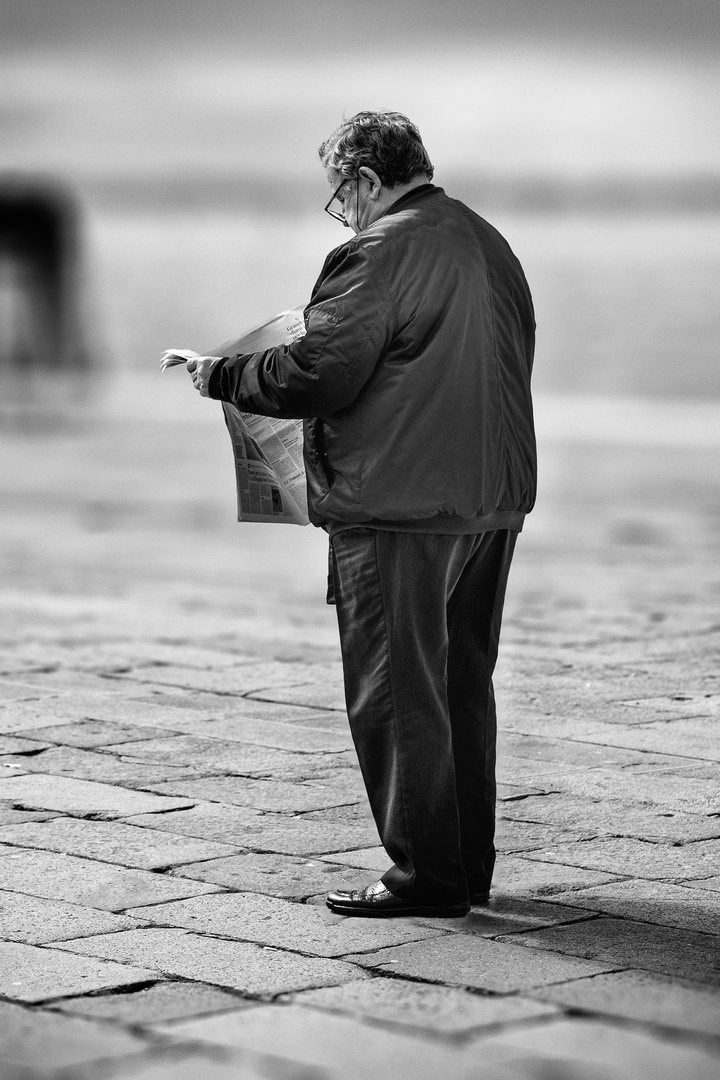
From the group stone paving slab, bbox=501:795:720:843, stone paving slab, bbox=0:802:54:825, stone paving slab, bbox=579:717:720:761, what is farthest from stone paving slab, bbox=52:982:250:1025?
stone paving slab, bbox=579:717:720:761

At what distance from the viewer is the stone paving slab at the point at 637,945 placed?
9.93ft

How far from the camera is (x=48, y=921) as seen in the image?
10.9 ft

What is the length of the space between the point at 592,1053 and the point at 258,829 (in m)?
1.61

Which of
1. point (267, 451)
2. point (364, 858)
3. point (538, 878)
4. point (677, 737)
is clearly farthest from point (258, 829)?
point (677, 737)

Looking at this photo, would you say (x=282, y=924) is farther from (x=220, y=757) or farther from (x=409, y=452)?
(x=220, y=757)

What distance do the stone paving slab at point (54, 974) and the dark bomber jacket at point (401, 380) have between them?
0.94 metres

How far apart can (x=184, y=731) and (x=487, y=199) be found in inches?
635

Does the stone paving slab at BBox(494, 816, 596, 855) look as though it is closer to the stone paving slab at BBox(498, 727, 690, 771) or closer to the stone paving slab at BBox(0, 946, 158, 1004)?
the stone paving slab at BBox(498, 727, 690, 771)

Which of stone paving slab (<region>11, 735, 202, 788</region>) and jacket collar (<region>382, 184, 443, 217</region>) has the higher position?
jacket collar (<region>382, 184, 443, 217</region>)

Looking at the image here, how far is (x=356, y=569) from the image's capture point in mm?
3400

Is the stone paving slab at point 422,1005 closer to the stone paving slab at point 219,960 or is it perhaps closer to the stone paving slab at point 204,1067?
the stone paving slab at point 219,960

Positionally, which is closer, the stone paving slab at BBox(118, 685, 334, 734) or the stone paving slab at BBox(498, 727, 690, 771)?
the stone paving slab at BBox(498, 727, 690, 771)

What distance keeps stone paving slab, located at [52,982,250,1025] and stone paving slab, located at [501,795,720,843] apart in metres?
1.40

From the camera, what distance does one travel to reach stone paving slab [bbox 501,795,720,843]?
13.2ft
